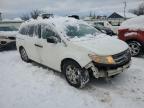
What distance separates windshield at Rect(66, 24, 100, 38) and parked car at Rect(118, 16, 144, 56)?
8.09 feet

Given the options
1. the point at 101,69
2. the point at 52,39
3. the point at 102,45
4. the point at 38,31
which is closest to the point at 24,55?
the point at 38,31

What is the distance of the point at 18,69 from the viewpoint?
664 centimetres

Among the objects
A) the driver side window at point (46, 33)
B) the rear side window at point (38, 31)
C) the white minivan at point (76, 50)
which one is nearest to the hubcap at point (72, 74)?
the white minivan at point (76, 50)

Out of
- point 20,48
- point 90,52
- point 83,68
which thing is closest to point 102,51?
point 90,52

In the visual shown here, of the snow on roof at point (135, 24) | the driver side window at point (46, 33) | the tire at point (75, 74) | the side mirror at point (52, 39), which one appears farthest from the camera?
the snow on roof at point (135, 24)

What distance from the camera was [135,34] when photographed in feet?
24.4

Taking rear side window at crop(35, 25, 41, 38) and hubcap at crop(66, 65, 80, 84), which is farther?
rear side window at crop(35, 25, 41, 38)

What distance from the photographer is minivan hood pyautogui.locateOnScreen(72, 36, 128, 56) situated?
4.39 m

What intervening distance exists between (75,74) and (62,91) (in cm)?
55

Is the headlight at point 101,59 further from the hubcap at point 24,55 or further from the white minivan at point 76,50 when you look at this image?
the hubcap at point 24,55

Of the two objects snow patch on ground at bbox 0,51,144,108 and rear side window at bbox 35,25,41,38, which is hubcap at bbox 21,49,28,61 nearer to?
snow patch on ground at bbox 0,51,144,108

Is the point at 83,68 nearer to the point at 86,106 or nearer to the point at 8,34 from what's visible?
the point at 86,106

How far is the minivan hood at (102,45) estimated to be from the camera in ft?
14.4

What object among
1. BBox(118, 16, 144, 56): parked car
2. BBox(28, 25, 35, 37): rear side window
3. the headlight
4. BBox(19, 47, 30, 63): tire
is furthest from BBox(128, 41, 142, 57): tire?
BBox(19, 47, 30, 63): tire
